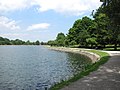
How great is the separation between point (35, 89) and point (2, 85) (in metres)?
4.17

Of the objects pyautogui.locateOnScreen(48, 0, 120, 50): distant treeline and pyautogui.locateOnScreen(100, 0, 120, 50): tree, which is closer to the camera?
pyautogui.locateOnScreen(100, 0, 120, 50): tree

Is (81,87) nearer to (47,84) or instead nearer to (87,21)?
(47,84)

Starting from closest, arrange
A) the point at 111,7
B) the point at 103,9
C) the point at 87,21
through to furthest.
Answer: the point at 111,7 → the point at 103,9 → the point at 87,21

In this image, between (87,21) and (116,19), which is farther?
(87,21)

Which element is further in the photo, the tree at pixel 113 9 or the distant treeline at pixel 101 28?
the distant treeline at pixel 101 28

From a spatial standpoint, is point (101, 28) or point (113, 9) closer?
point (113, 9)

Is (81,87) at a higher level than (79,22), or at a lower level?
lower

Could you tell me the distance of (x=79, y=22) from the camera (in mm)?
118938

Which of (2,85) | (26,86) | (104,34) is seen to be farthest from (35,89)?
(104,34)

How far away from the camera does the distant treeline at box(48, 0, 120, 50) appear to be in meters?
27.6

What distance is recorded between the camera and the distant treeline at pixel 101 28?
27.6 meters

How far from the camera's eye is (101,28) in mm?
73438

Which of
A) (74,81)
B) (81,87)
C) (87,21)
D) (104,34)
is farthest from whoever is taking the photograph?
(87,21)

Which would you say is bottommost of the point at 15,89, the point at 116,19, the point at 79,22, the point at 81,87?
the point at 15,89
